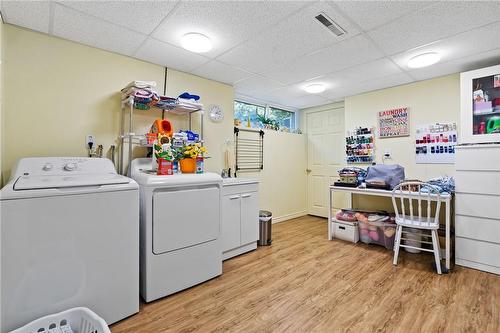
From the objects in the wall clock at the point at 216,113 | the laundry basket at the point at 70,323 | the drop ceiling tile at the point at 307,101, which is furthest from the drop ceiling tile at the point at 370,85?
the laundry basket at the point at 70,323

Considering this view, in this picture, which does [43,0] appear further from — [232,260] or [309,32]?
[232,260]

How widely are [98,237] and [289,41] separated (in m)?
2.22

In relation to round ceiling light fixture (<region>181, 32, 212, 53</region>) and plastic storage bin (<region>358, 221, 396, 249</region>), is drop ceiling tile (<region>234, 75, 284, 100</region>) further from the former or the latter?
plastic storage bin (<region>358, 221, 396, 249</region>)

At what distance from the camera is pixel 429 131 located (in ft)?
10.4

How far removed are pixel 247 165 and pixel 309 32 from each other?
2189mm

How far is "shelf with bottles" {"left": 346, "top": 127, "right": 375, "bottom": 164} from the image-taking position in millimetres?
3721

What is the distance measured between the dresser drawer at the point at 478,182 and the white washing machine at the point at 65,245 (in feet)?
10.3

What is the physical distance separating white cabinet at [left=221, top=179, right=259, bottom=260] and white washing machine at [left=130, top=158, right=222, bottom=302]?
357mm

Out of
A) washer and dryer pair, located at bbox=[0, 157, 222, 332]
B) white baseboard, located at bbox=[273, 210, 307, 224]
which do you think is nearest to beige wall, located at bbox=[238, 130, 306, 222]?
white baseboard, located at bbox=[273, 210, 307, 224]

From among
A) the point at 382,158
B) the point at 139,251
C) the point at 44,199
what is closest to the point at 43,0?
the point at 44,199

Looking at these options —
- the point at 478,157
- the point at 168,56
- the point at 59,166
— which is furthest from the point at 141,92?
the point at 478,157

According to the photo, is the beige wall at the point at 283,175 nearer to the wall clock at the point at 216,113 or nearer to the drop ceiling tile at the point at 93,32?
the wall clock at the point at 216,113

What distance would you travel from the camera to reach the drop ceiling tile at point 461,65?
2.48 metres

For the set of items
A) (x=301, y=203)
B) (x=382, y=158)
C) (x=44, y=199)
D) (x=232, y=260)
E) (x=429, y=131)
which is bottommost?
(x=232, y=260)
